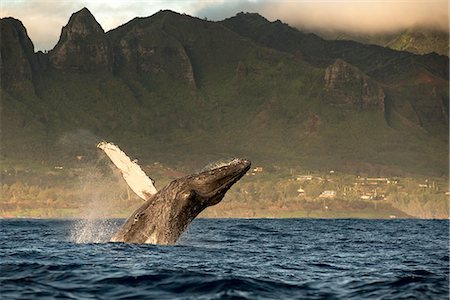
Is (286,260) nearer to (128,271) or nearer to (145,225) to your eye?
(145,225)

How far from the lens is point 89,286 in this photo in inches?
627

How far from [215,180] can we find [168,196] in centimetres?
134

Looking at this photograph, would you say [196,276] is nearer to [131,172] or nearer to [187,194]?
[187,194]

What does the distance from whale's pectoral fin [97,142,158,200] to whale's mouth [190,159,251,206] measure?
1312 millimetres

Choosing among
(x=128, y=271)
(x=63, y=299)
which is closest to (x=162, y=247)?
(x=128, y=271)

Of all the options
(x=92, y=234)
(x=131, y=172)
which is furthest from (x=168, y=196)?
(x=92, y=234)

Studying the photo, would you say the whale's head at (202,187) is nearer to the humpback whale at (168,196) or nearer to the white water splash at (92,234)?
the humpback whale at (168,196)

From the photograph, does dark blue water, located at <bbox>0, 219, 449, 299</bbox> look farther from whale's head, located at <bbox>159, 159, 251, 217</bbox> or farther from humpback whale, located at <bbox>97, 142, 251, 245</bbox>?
whale's head, located at <bbox>159, 159, 251, 217</bbox>

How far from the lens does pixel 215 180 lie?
73.7 ft

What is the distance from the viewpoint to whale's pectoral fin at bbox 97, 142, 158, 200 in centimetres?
2236

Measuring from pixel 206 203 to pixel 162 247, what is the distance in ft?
5.44

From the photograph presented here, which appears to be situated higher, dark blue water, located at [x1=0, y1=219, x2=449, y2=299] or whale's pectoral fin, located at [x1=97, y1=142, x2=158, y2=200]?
whale's pectoral fin, located at [x1=97, y1=142, x2=158, y2=200]

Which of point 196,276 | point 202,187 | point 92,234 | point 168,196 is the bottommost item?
point 196,276

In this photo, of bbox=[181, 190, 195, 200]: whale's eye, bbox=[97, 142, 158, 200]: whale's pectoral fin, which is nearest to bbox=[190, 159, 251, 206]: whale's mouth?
bbox=[181, 190, 195, 200]: whale's eye
